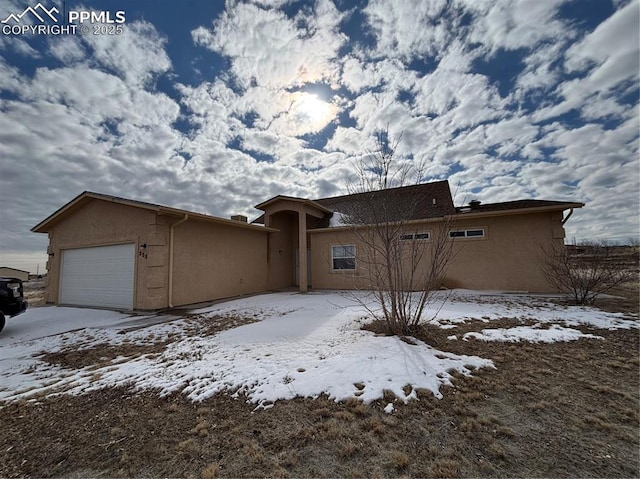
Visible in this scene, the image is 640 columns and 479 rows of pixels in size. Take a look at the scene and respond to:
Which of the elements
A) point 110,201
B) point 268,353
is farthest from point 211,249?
point 268,353

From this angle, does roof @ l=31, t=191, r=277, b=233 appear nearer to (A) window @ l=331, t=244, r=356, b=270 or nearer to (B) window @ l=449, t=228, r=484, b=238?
(A) window @ l=331, t=244, r=356, b=270

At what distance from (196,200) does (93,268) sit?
7.38m

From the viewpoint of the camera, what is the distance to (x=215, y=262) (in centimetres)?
1066

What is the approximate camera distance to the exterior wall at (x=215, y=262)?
944cm

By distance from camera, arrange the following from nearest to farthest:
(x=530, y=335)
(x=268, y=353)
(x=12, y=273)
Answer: (x=268, y=353) < (x=530, y=335) < (x=12, y=273)

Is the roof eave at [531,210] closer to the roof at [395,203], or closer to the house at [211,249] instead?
the house at [211,249]

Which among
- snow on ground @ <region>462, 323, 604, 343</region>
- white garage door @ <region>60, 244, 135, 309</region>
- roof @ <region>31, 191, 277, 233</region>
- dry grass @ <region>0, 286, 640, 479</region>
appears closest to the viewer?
dry grass @ <region>0, 286, 640, 479</region>

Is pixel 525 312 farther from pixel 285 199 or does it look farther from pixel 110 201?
pixel 110 201

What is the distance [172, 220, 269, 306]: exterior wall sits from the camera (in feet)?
31.0

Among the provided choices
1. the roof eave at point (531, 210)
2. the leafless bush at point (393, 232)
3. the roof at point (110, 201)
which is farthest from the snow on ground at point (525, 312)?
the roof at point (110, 201)

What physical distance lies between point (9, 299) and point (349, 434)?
29.5 feet

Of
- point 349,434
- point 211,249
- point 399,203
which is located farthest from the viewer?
point 211,249

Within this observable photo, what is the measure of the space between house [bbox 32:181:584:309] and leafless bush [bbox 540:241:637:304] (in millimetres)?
655

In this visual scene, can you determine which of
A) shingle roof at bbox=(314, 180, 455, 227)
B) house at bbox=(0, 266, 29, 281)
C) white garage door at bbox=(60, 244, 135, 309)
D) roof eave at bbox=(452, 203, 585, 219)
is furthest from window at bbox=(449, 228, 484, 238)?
house at bbox=(0, 266, 29, 281)
